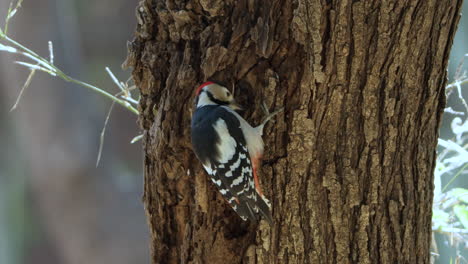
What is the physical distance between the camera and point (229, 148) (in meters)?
1.96

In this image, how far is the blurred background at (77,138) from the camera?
441 cm

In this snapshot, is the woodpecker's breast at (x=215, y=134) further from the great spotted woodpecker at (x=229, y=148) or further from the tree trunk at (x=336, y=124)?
the tree trunk at (x=336, y=124)

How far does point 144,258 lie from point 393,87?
3.60 m

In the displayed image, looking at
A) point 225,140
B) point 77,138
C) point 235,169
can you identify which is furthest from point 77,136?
point 235,169

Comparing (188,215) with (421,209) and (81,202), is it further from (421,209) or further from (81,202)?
(81,202)

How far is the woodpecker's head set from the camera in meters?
1.84

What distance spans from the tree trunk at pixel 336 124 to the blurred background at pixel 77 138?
2.46 m

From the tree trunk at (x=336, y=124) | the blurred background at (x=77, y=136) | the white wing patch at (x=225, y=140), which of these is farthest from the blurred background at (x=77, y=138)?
→ the white wing patch at (x=225, y=140)

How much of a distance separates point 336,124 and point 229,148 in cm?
44

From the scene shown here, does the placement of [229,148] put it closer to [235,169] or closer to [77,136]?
[235,169]

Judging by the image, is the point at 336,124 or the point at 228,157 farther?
the point at 228,157

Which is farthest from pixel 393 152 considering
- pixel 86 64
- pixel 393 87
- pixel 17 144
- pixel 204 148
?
pixel 17 144

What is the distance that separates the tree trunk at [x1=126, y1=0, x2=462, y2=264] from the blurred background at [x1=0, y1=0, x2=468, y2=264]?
246 cm

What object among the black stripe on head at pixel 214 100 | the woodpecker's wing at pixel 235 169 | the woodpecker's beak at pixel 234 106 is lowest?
the woodpecker's wing at pixel 235 169
